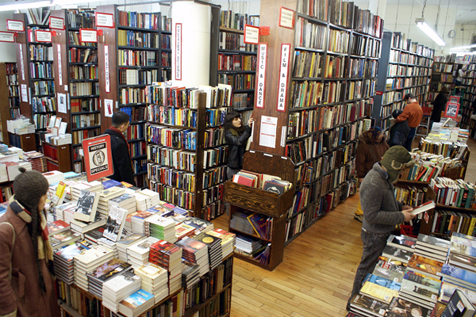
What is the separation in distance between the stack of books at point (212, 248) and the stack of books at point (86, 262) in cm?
72

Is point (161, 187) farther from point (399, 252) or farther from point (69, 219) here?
point (399, 252)

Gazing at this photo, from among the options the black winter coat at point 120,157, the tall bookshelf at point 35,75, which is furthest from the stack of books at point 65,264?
the tall bookshelf at point 35,75

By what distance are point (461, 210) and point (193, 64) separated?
4.27 meters

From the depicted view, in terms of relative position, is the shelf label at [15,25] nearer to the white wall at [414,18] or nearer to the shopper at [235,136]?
the shopper at [235,136]

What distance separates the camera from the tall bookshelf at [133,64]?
6203 mm

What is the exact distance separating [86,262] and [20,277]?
0.39 meters

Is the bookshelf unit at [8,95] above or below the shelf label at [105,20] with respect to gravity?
below

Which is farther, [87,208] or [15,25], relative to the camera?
[15,25]

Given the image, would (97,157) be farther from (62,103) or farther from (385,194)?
(62,103)

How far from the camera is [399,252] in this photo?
3.09 metres

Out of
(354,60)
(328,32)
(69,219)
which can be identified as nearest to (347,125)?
(354,60)

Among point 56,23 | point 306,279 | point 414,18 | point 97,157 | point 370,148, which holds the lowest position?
point 306,279

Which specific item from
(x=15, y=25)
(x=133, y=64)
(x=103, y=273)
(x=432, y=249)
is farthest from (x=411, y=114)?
(x=15, y=25)

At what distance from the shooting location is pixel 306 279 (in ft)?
13.7
